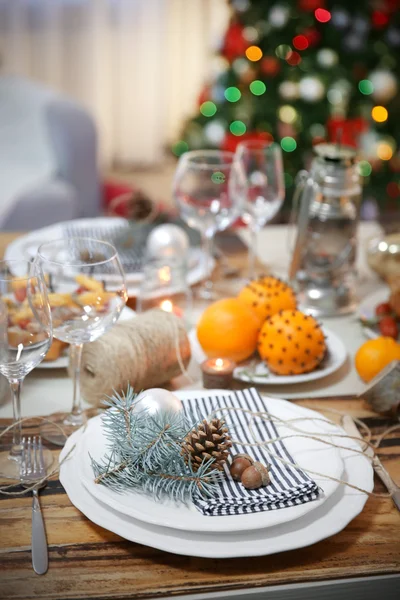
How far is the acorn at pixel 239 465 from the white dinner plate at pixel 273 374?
0.25m

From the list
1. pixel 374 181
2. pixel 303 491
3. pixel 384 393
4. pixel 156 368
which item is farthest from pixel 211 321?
pixel 374 181

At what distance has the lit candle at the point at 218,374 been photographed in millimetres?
971

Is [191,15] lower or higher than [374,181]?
higher

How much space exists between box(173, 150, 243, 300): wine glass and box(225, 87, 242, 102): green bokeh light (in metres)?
1.93

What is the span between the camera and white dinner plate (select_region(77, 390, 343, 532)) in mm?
680

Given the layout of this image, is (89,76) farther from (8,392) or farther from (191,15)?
(8,392)

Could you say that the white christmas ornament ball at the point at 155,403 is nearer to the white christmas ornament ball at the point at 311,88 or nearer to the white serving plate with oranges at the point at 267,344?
the white serving plate with oranges at the point at 267,344

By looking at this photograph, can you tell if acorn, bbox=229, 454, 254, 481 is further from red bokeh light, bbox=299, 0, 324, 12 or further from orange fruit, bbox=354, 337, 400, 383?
red bokeh light, bbox=299, 0, 324, 12

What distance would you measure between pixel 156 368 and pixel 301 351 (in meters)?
0.19

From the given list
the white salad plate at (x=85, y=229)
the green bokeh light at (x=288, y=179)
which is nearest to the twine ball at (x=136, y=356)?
the white salad plate at (x=85, y=229)

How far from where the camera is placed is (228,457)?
77 centimetres

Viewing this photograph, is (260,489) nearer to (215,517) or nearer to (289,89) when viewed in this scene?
(215,517)

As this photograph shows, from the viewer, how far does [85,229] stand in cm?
147

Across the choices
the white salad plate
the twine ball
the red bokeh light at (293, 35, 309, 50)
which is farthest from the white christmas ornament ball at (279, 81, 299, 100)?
the twine ball
